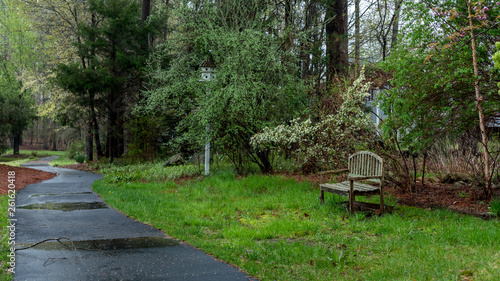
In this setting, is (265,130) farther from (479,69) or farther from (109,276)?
(109,276)

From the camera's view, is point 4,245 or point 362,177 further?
point 362,177

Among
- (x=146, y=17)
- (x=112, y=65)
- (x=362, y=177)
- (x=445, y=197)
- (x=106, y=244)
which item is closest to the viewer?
(x=106, y=244)

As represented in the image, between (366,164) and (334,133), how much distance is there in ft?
7.58

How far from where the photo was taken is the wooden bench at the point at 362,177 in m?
7.15

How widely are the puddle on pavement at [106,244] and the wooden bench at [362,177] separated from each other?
10.5 ft

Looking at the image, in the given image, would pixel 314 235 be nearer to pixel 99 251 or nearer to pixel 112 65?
pixel 99 251

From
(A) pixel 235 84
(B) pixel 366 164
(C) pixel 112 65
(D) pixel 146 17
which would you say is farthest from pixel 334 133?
(D) pixel 146 17

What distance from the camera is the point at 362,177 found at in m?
7.11

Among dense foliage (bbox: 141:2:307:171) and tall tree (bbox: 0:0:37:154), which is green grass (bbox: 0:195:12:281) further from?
tall tree (bbox: 0:0:37:154)

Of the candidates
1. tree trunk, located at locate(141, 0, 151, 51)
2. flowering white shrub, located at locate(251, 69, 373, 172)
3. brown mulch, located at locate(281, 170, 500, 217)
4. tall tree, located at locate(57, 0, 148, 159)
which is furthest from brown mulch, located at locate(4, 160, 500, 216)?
tree trunk, located at locate(141, 0, 151, 51)

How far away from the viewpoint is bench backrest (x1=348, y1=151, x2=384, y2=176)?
24.3 ft

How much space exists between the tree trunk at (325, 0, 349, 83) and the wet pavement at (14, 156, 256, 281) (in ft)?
32.4

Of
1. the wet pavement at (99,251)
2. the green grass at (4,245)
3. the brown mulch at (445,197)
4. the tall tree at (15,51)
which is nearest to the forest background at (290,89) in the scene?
the brown mulch at (445,197)

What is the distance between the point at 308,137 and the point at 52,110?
2176 centimetres
